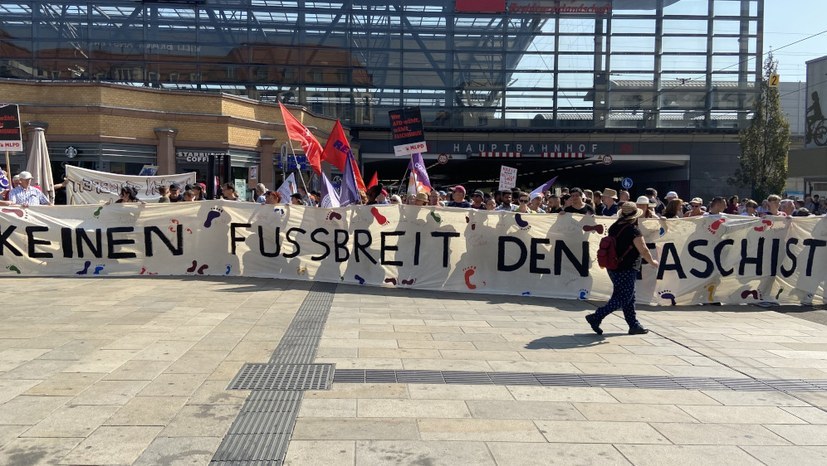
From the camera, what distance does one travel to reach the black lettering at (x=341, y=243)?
11148 millimetres

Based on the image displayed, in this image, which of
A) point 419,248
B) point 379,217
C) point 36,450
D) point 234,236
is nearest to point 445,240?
point 419,248

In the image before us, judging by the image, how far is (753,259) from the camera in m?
10.3

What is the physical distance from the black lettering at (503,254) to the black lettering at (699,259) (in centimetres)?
253

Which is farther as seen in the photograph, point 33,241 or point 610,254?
point 33,241

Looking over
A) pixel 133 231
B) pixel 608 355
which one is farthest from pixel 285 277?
pixel 608 355

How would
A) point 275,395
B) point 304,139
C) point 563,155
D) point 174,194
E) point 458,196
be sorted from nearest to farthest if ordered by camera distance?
point 275,395 → point 458,196 → point 304,139 → point 174,194 → point 563,155

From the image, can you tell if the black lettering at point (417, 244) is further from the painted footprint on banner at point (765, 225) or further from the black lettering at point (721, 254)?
the painted footprint on banner at point (765, 225)

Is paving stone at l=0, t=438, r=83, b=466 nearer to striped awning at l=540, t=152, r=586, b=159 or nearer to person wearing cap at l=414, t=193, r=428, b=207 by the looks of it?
person wearing cap at l=414, t=193, r=428, b=207

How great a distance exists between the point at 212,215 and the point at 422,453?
8210 mm

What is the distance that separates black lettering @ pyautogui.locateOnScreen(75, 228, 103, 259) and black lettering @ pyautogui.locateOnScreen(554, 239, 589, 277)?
7642 millimetres

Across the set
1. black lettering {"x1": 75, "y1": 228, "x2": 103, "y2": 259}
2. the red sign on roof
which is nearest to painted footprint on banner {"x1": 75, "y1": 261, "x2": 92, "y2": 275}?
black lettering {"x1": 75, "y1": 228, "x2": 103, "y2": 259}

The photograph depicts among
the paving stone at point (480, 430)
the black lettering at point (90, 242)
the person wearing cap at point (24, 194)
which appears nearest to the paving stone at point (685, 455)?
the paving stone at point (480, 430)

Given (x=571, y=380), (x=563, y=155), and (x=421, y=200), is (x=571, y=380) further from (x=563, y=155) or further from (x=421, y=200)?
(x=563, y=155)

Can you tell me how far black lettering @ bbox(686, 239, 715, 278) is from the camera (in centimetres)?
1020
